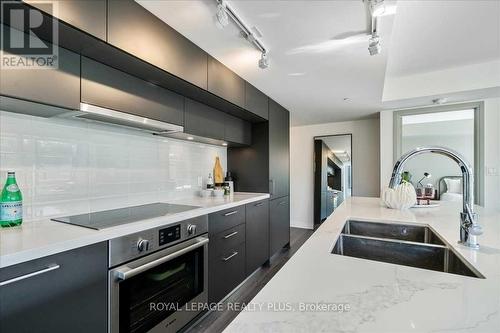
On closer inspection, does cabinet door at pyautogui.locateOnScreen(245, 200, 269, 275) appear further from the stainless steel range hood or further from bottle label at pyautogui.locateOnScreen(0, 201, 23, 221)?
bottle label at pyautogui.locateOnScreen(0, 201, 23, 221)

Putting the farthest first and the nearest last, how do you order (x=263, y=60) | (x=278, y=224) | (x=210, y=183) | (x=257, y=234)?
1. (x=278, y=224)
2. (x=210, y=183)
3. (x=257, y=234)
4. (x=263, y=60)

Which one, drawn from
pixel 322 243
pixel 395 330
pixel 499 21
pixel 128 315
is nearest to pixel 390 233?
pixel 322 243

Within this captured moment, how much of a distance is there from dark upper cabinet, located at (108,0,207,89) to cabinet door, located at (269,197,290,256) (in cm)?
184

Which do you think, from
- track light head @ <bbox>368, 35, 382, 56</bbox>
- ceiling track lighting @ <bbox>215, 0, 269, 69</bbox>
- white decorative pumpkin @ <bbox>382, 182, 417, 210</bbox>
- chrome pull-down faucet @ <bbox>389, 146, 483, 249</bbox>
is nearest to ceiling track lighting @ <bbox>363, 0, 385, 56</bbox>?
track light head @ <bbox>368, 35, 382, 56</bbox>

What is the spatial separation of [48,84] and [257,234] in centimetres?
215

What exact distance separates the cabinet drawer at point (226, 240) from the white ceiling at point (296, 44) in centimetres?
149

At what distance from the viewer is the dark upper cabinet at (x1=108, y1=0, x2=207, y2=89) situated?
1.27 meters

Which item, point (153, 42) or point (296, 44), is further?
point (296, 44)

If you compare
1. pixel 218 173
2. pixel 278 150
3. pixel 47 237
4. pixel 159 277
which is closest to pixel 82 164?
pixel 47 237

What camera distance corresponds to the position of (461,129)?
3281mm

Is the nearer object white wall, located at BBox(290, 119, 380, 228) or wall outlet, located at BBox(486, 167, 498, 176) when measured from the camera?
wall outlet, located at BBox(486, 167, 498, 176)

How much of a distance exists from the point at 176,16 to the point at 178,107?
0.67 meters

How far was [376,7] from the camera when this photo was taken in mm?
1291

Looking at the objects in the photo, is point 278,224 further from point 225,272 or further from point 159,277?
point 159,277
